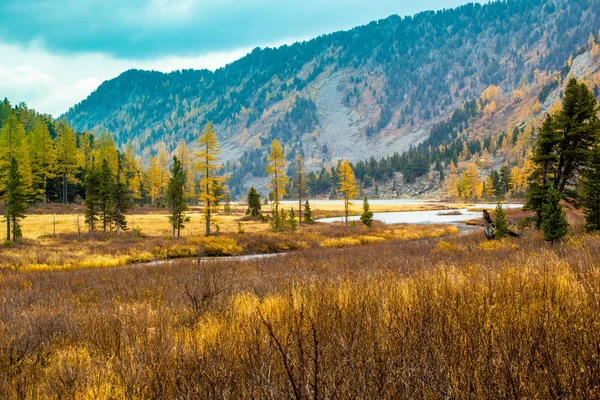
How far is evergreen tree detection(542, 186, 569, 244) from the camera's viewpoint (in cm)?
1290

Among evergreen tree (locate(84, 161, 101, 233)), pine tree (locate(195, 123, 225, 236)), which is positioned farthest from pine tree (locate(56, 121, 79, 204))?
pine tree (locate(195, 123, 225, 236))

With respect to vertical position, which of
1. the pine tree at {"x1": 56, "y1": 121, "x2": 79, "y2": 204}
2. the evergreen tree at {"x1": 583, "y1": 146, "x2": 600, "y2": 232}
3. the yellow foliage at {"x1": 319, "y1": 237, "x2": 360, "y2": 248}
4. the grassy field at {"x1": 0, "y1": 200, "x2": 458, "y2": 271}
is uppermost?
the pine tree at {"x1": 56, "y1": 121, "x2": 79, "y2": 204}

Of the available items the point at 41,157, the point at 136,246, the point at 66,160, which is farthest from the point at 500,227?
the point at 66,160

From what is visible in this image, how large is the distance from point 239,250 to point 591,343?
25.0 m

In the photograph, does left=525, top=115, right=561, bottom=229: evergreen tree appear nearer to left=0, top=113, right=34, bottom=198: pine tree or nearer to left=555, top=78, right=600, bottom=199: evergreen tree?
left=555, top=78, right=600, bottom=199: evergreen tree

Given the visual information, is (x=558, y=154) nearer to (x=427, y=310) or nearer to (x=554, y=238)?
(x=554, y=238)

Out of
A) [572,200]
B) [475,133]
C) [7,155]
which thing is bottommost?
[572,200]

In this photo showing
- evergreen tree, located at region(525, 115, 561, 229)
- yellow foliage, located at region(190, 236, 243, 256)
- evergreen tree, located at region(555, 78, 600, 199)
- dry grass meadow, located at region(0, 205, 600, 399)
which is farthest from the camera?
yellow foliage, located at region(190, 236, 243, 256)

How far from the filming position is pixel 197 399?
7.40 ft

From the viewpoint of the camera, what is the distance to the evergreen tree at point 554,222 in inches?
508

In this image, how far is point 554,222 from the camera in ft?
42.8

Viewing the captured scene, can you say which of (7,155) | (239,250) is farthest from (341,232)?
(7,155)

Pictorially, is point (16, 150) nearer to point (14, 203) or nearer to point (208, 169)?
point (14, 203)

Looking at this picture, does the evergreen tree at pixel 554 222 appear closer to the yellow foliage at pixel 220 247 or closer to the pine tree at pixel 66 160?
the yellow foliage at pixel 220 247
